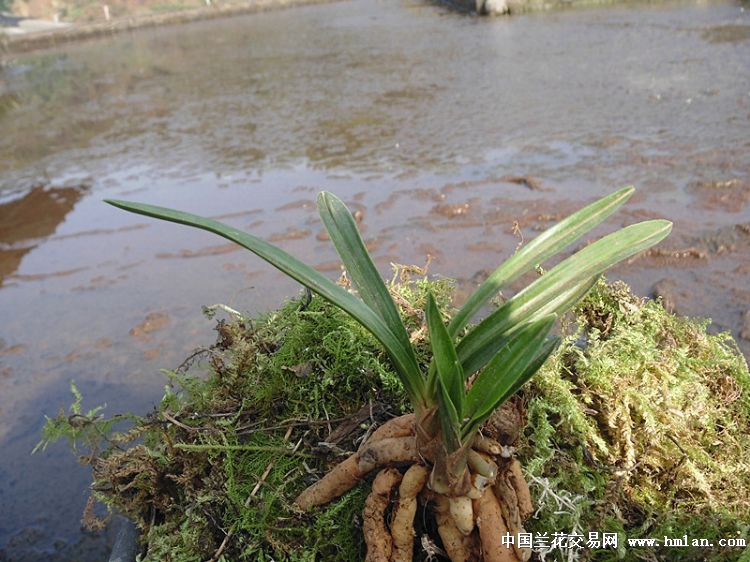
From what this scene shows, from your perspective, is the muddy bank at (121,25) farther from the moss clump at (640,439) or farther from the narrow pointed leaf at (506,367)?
the narrow pointed leaf at (506,367)

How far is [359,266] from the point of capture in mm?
1090

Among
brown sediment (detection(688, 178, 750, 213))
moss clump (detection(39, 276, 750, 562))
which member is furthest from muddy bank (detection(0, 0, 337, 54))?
moss clump (detection(39, 276, 750, 562))

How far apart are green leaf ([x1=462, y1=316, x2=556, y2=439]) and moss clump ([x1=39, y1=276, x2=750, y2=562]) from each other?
0.27 meters

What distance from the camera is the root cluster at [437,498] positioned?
37.2 inches

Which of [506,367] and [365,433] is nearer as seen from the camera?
[506,367]

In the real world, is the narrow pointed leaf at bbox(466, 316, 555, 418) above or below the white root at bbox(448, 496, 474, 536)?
above

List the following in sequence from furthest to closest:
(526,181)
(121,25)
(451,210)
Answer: (121,25) → (526,181) → (451,210)

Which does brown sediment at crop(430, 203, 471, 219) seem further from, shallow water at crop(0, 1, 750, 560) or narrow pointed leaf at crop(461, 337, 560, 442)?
narrow pointed leaf at crop(461, 337, 560, 442)

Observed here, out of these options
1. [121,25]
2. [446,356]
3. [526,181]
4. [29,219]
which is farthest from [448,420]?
[121,25]

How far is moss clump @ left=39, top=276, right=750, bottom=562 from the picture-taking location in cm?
107

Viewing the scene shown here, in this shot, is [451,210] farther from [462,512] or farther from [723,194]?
[462,512]

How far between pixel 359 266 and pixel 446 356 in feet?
0.92

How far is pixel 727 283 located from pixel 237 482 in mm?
2596

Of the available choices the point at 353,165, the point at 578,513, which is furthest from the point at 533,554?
the point at 353,165
